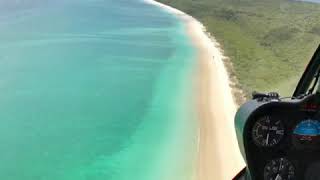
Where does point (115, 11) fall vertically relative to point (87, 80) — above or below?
below

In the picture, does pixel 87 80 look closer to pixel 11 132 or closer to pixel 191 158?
pixel 11 132

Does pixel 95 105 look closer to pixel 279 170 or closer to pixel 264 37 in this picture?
pixel 279 170

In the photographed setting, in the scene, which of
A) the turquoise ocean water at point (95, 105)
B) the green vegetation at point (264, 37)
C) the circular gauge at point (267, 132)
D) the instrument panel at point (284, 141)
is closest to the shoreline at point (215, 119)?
the turquoise ocean water at point (95, 105)

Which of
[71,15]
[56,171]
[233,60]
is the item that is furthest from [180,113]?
[71,15]

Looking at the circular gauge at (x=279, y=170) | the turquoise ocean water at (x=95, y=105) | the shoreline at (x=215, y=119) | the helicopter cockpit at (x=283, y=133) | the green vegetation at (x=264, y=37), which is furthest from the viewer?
the green vegetation at (x=264, y=37)

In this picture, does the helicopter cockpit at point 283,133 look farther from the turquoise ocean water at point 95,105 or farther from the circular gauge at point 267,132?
the turquoise ocean water at point 95,105

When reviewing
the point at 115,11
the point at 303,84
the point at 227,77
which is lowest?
the point at 115,11

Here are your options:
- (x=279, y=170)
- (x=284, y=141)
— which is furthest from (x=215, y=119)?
(x=279, y=170)

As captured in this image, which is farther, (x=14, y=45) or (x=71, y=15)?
(x=71, y=15)
